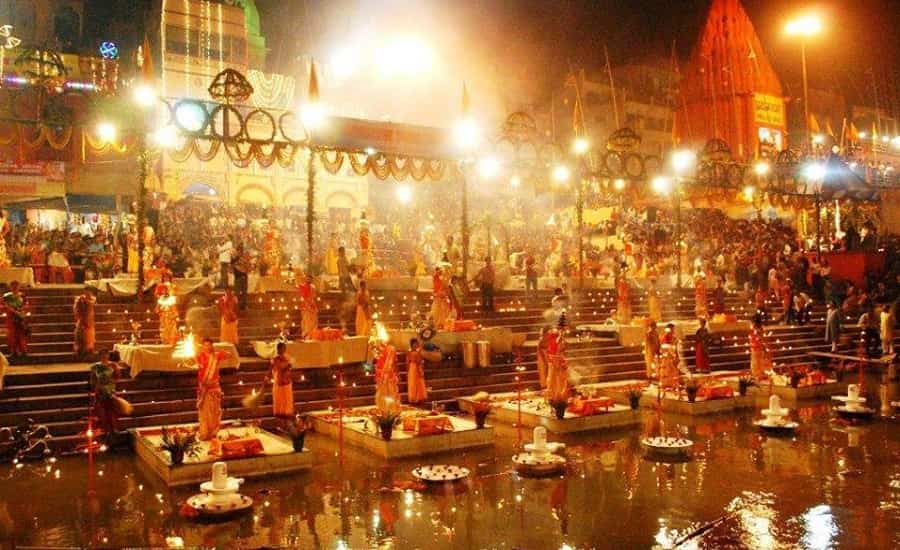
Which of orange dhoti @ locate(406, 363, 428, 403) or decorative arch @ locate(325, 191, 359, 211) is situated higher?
decorative arch @ locate(325, 191, 359, 211)

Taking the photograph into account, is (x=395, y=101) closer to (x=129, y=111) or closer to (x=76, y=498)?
(x=129, y=111)

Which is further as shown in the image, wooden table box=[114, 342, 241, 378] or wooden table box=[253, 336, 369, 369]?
wooden table box=[253, 336, 369, 369]

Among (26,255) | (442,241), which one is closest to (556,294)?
(442,241)

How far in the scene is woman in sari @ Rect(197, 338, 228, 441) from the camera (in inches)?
460

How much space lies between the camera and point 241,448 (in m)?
10.7

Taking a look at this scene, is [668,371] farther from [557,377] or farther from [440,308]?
[440,308]

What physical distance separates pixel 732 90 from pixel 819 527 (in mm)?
47844

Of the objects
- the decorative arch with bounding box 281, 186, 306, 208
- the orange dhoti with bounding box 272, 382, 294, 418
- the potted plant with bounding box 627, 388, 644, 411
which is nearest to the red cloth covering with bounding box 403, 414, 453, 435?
the orange dhoti with bounding box 272, 382, 294, 418

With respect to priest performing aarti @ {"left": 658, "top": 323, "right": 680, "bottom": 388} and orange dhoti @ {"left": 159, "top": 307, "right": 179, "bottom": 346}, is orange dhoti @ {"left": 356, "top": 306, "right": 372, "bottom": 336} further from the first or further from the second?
priest performing aarti @ {"left": 658, "top": 323, "right": 680, "bottom": 388}

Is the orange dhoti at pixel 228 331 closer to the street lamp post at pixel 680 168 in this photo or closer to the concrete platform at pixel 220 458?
the concrete platform at pixel 220 458

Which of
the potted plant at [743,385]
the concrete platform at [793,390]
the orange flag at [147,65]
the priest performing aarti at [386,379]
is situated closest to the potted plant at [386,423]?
the priest performing aarti at [386,379]

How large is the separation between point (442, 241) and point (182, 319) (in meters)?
16.7

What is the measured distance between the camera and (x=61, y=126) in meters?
16.2

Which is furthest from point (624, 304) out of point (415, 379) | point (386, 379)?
point (386, 379)
